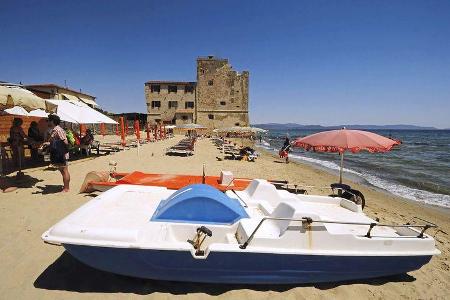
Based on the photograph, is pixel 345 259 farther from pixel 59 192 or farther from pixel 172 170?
pixel 172 170

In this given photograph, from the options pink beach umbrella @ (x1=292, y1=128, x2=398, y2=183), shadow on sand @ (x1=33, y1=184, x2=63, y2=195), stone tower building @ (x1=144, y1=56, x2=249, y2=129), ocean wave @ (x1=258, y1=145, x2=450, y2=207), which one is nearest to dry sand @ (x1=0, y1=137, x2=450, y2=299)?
shadow on sand @ (x1=33, y1=184, x2=63, y2=195)

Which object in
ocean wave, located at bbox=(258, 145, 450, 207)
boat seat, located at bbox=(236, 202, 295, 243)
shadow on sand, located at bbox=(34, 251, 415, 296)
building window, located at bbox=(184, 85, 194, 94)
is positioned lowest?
ocean wave, located at bbox=(258, 145, 450, 207)

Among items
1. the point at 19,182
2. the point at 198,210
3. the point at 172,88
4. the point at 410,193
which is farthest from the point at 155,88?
the point at 198,210

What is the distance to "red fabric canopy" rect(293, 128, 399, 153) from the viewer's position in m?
6.71

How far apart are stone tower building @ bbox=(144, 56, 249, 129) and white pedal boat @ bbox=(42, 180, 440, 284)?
47620 mm

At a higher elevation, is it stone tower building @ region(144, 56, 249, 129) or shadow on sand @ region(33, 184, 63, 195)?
stone tower building @ region(144, 56, 249, 129)

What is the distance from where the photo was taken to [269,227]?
4457 millimetres

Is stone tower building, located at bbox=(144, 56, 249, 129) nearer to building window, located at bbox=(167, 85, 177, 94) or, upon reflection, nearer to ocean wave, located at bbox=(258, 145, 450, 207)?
building window, located at bbox=(167, 85, 177, 94)

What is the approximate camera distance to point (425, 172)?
63.3 ft

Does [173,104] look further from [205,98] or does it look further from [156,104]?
[205,98]

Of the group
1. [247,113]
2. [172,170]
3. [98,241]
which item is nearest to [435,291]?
[98,241]

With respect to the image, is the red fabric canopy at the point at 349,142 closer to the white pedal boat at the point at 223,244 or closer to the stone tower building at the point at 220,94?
the white pedal boat at the point at 223,244

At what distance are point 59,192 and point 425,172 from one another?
22.6 meters

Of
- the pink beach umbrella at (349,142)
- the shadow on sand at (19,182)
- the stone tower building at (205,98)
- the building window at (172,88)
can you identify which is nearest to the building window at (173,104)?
the stone tower building at (205,98)
